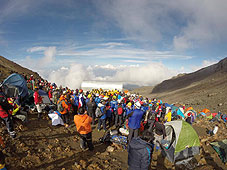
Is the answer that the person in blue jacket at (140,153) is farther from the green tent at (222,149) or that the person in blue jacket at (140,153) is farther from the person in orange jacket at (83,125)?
the green tent at (222,149)

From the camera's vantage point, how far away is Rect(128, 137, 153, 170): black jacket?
10.4 ft

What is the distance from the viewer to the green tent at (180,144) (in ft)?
19.8

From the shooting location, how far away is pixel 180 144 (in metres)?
6.15

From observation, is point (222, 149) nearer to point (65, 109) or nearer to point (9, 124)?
point (65, 109)

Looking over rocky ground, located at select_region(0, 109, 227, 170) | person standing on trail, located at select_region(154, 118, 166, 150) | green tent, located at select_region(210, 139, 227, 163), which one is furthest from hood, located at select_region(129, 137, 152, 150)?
green tent, located at select_region(210, 139, 227, 163)

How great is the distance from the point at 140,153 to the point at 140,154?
0.03 metres

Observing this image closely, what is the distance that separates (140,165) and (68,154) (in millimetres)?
3247

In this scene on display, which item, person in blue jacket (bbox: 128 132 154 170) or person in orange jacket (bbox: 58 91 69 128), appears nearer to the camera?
person in blue jacket (bbox: 128 132 154 170)

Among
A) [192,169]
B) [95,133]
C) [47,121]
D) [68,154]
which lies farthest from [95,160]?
[47,121]

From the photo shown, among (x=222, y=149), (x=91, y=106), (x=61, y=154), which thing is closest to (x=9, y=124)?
(x=61, y=154)

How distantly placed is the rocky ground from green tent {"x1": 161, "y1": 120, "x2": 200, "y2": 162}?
1.18 ft

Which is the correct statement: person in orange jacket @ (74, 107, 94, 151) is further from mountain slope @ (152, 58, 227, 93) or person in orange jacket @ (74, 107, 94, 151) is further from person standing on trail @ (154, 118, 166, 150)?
mountain slope @ (152, 58, 227, 93)

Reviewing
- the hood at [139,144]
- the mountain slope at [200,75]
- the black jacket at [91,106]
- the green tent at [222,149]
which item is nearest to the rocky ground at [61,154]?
the green tent at [222,149]

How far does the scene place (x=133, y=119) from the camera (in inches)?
236
